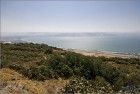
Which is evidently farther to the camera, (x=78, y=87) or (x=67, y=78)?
(x=67, y=78)

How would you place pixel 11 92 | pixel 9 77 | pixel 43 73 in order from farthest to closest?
pixel 43 73 → pixel 9 77 → pixel 11 92

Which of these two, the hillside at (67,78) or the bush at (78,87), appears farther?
the hillside at (67,78)

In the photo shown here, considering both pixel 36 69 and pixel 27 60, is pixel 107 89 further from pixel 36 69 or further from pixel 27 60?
pixel 27 60

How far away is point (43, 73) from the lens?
1516cm

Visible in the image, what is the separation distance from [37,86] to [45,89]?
1.59 ft

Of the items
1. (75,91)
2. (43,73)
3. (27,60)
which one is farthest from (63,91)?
(27,60)

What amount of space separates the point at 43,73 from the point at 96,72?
2.97 meters

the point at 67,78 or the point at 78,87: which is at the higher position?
the point at 78,87

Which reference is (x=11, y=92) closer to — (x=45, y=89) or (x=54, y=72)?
(x=45, y=89)

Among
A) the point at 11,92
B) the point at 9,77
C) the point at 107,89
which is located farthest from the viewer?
the point at 9,77

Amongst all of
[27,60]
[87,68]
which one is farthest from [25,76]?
[27,60]

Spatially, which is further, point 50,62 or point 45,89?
point 50,62

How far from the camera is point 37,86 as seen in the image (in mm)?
13219

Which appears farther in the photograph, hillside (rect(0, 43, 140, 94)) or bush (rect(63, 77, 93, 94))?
hillside (rect(0, 43, 140, 94))
